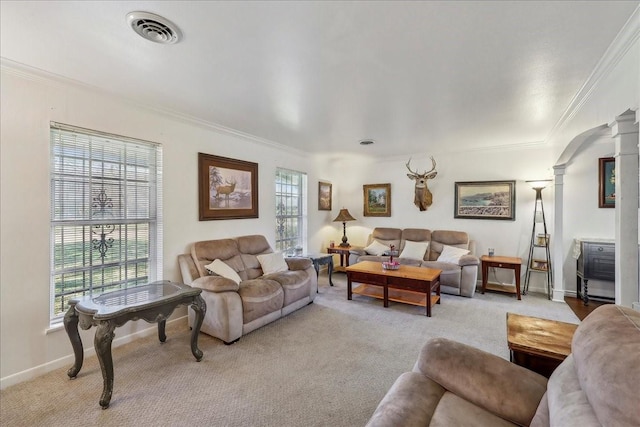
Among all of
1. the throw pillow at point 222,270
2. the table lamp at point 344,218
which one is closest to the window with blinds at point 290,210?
the table lamp at point 344,218

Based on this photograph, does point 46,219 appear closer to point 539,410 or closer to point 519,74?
point 539,410

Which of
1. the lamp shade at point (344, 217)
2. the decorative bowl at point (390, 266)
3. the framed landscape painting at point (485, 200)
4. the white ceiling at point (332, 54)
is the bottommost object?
the decorative bowl at point (390, 266)

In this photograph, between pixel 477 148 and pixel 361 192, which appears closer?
pixel 477 148

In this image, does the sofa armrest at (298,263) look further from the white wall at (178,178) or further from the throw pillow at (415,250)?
the throw pillow at (415,250)

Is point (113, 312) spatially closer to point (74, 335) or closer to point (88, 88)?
point (74, 335)

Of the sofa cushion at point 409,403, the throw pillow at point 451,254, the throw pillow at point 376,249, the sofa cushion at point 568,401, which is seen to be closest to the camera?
the sofa cushion at point 568,401

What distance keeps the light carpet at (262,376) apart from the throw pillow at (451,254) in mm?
1148

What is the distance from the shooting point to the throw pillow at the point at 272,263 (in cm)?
392

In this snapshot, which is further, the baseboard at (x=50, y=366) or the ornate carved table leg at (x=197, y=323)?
the ornate carved table leg at (x=197, y=323)

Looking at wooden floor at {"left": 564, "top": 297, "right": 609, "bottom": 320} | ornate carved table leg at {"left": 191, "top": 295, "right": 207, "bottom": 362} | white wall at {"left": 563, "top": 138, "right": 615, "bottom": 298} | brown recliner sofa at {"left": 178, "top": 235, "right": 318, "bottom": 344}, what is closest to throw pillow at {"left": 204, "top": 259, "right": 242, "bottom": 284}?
brown recliner sofa at {"left": 178, "top": 235, "right": 318, "bottom": 344}

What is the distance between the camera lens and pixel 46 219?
2412 mm

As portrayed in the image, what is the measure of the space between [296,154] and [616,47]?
423 centimetres

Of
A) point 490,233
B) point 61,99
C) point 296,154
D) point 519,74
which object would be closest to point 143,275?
point 61,99

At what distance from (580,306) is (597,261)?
677mm
